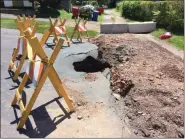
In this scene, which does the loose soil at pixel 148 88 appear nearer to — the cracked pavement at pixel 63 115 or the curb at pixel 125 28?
the cracked pavement at pixel 63 115

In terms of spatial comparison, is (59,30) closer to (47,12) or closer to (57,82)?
(57,82)

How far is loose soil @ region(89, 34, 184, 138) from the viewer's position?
240 inches

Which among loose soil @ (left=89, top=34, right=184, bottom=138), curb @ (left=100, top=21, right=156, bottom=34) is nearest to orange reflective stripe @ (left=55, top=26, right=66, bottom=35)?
loose soil @ (left=89, top=34, right=184, bottom=138)

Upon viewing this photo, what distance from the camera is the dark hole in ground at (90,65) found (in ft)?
35.9

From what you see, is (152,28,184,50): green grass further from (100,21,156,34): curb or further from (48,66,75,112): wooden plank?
(48,66,75,112): wooden plank

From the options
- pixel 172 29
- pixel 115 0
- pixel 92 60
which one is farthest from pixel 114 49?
pixel 115 0

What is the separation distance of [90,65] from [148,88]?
417 cm

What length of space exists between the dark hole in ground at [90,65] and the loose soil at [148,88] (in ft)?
0.78

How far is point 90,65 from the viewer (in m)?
11.4

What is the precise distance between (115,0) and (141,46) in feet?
143

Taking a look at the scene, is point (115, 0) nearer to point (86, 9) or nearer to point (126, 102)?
point (86, 9)

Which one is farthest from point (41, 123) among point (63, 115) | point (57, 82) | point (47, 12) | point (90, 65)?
point (47, 12)

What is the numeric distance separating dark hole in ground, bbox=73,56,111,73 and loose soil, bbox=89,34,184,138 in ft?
0.78

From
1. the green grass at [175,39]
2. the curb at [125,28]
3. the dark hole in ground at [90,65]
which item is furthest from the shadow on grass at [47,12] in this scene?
the dark hole in ground at [90,65]
